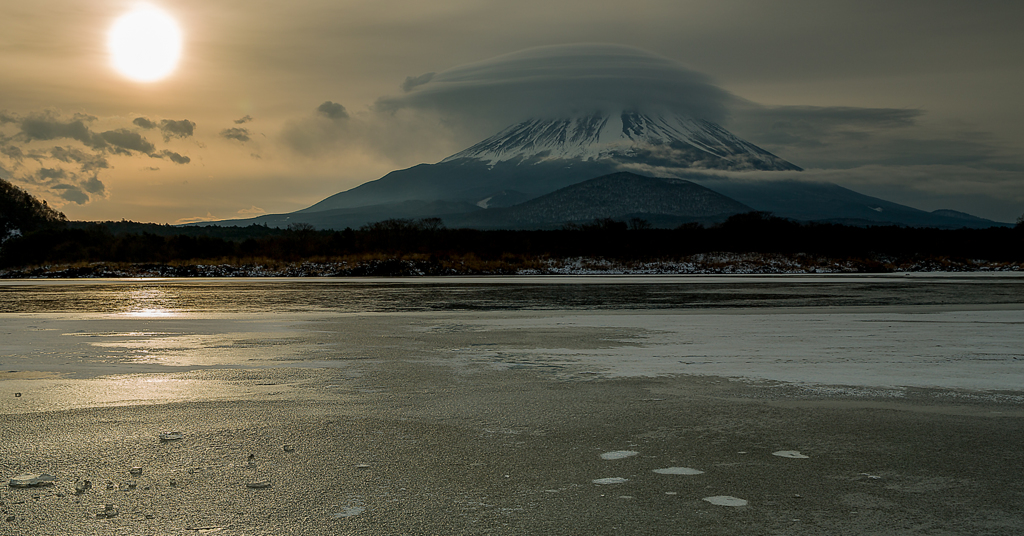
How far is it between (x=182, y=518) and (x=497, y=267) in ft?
170

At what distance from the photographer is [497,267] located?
56.8 meters

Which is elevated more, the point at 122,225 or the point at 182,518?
the point at 122,225

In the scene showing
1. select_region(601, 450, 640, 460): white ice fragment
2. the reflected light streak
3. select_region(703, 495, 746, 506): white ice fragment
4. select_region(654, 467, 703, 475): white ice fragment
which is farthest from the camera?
the reflected light streak

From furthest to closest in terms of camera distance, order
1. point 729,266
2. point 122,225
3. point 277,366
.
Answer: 1. point 122,225
2. point 729,266
3. point 277,366

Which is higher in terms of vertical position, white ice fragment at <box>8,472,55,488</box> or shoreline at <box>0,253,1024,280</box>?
shoreline at <box>0,253,1024,280</box>

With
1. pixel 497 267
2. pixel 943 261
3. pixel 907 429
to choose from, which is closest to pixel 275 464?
pixel 907 429

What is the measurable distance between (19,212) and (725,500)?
339 feet

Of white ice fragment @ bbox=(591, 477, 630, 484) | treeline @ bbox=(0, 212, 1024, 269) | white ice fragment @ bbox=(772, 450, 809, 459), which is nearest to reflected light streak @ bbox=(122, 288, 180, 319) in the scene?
white ice fragment @ bbox=(591, 477, 630, 484)

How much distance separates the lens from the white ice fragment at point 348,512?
16.4 ft

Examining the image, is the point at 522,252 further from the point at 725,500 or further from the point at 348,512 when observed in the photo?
the point at 348,512

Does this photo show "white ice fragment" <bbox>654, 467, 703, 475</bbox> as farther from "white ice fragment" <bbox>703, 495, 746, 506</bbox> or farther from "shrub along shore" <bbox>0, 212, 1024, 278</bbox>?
"shrub along shore" <bbox>0, 212, 1024, 278</bbox>

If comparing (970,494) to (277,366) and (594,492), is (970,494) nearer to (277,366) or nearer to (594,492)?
(594,492)

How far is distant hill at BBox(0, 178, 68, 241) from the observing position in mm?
85500

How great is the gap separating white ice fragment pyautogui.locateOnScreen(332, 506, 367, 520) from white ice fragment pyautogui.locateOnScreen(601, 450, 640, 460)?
7.02 ft
